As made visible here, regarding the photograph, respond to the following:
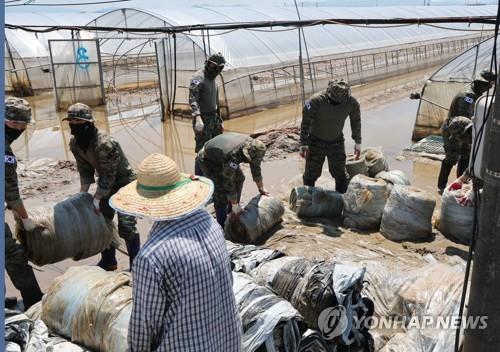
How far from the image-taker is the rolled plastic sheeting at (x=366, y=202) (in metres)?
5.35

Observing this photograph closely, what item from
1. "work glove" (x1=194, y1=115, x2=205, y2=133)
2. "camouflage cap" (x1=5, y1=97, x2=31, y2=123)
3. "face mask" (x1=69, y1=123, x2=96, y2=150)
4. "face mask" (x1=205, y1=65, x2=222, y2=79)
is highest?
"face mask" (x1=205, y1=65, x2=222, y2=79)

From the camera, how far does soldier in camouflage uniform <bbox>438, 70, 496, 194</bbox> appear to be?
6.22 metres

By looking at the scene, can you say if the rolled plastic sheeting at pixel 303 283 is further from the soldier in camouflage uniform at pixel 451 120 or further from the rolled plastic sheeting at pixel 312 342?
the soldier in camouflage uniform at pixel 451 120

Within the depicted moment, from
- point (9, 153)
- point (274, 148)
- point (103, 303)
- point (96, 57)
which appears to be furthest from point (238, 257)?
point (96, 57)

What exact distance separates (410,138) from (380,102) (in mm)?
4865

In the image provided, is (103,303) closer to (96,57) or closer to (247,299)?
(247,299)

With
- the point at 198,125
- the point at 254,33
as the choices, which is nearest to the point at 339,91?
the point at 198,125

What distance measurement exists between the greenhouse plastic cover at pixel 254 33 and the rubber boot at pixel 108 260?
7305mm

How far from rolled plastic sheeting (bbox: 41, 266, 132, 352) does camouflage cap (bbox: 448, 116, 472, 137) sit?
4614mm

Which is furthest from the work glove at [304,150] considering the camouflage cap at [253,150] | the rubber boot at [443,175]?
the rubber boot at [443,175]

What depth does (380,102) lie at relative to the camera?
1488 centimetres

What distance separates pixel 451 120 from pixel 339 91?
1.84 metres

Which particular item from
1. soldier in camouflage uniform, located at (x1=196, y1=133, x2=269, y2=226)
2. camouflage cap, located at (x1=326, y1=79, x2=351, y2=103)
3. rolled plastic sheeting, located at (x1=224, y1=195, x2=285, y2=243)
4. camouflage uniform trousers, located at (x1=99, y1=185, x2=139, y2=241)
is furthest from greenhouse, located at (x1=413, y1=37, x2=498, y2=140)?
camouflage uniform trousers, located at (x1=99, y1=185, x2=139, y2=241)

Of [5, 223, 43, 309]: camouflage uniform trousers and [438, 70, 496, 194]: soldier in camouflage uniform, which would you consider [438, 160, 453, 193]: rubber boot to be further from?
[5, 223, 43, 309]: camouflage uniform trousers
